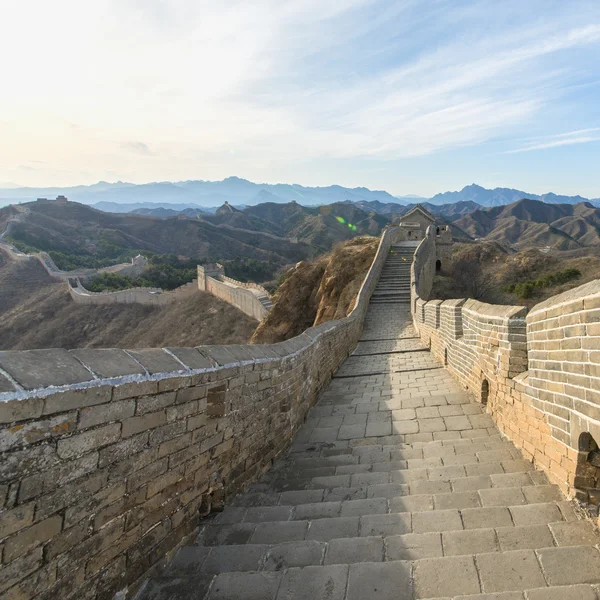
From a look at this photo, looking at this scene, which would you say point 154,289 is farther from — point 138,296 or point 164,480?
point 164,480

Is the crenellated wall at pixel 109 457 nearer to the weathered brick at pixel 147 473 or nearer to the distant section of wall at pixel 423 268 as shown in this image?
the weathered brick at pixel 147 473

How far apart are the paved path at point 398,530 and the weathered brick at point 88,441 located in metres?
0.95

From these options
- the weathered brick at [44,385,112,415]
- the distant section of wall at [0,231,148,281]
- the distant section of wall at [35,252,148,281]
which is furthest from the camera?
the distant section of wall at [0,231,148,281]

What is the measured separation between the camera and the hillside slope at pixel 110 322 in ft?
118

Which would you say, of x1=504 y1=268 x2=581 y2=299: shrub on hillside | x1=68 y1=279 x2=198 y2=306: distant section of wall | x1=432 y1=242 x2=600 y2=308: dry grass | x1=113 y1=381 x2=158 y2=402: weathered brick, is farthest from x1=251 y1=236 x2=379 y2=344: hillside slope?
x1=68 y1=279 x2=198 y2=306: distant section of wall

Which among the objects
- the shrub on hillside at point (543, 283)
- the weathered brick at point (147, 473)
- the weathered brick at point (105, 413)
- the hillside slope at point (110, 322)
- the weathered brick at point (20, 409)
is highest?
the shrub on hillside at point (543, 283)

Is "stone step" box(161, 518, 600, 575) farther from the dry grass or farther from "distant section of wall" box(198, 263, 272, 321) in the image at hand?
"distant section of wall" box(198, 263, 272, 321)

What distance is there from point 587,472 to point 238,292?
112 feet

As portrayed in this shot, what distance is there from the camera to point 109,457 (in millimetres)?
2357

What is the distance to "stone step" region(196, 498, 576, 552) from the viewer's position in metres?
2.79

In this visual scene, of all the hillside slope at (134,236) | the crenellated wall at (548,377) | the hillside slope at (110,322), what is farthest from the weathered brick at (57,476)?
the hillside slope at (134,236)

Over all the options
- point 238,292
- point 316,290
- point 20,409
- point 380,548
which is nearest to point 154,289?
point 238,292

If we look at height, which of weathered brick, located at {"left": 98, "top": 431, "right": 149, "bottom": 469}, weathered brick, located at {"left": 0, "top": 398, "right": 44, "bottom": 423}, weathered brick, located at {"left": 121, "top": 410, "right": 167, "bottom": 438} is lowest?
weathered brick, located at {"left": 98, "top": 431, "right": 149, "bottom": 469}

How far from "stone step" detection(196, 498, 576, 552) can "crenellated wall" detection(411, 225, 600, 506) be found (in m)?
0.40
